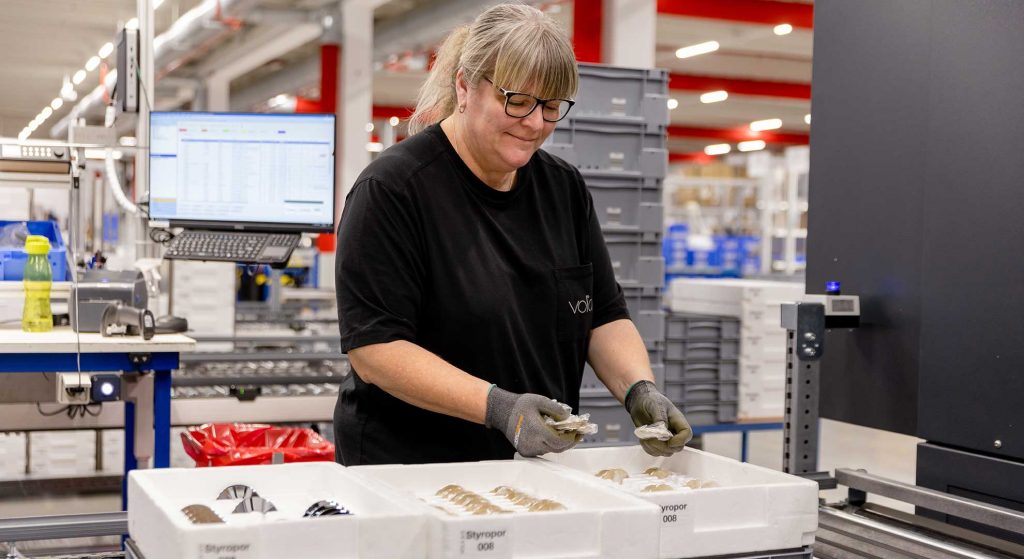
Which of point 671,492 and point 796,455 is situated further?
point 796,455

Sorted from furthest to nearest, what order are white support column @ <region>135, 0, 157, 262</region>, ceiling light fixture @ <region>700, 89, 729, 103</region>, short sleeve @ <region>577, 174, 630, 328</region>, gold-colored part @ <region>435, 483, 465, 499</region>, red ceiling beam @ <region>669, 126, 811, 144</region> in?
red ceiling beam @ <region>669, 126, 811, 144</region> < ceiling light fixture @ <region>700, 89, 729, 103</region> < white support column @ <region>135, 0, 157, 262</region> < short sleeve @ <region>577, 174, 630, 328</region> < gold-colored part @ <region>435, 483, 465, 499</region>

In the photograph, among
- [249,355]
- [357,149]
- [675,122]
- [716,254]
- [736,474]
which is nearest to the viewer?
[736,474]

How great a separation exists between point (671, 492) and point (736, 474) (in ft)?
0.90

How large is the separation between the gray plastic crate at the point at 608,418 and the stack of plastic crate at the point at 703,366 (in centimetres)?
49

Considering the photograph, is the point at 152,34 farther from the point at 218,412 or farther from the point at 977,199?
the point at 977,199

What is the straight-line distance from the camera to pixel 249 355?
509 centimetres

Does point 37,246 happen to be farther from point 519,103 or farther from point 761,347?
Result: point 761,347

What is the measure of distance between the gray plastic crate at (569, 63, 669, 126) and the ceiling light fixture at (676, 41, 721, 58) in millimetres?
8657

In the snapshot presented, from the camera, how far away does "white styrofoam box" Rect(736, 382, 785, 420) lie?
5.67 metres

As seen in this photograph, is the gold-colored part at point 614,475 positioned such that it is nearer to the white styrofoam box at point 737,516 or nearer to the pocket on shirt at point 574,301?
the white styrofoam box at point 737,516

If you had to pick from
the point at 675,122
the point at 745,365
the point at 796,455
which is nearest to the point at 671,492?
the point at 796,455

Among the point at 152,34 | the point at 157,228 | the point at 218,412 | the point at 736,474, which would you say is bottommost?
the point at 218,412

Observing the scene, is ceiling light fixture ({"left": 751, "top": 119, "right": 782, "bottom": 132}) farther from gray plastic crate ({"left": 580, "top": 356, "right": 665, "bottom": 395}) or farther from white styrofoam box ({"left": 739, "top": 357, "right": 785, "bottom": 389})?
gray plastic crate ({"left": 580, "top": 356, "right": 665, "bottom": 395})

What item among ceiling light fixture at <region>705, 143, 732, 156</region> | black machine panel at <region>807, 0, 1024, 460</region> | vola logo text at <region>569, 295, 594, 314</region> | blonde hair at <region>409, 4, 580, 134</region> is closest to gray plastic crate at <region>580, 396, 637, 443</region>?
black machine panel at <region>807, 0, 1024, 460</region>
